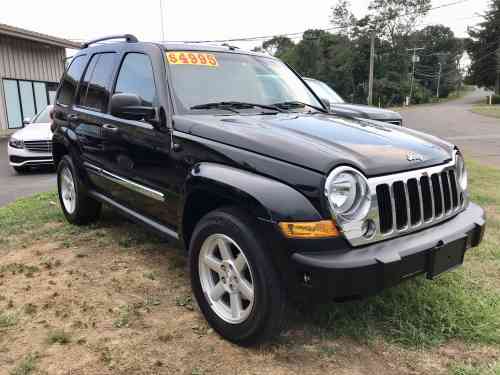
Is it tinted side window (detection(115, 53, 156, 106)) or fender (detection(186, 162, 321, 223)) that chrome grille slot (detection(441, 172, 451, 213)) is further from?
tinted side window (detection(115, 53, 156, 106))

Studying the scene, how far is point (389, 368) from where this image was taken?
99.2 inches

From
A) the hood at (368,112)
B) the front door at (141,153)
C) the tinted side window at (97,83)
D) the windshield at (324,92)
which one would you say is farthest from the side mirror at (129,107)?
the windshield at (324,92)

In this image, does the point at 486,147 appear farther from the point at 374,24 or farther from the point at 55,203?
the point at 374,24

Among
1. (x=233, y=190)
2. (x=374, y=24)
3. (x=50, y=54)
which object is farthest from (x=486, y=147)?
(x=374, y=24)

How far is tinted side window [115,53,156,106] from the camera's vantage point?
11.5 ft

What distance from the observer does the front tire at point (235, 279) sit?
2.42m

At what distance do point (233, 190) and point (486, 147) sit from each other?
495 inches

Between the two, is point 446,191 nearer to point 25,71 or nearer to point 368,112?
point 368,112

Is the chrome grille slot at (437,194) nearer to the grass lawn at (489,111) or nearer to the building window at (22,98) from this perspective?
the building window at (22,98)

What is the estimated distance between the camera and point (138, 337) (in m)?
2.85

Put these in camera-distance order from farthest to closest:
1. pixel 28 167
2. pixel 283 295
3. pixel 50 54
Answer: pixel 50 54 < pixel 28 167 < pixel 283 295

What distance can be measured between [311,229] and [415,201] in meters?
0.74

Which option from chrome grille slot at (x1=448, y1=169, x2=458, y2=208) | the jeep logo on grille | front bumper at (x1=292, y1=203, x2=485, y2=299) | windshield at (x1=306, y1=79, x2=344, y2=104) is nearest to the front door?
front bumper at (x1=292, y1=203, x2=485, y2=299)

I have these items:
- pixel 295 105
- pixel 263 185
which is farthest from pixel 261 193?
pixel 295 105
